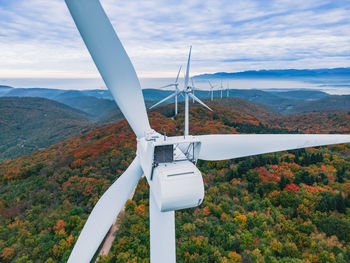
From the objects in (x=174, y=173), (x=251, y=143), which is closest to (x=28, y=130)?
(x=174, y=173)

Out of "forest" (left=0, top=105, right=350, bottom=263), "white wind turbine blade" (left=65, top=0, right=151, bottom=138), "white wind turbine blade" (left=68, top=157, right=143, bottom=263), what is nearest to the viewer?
"white wind turbine blade" (left=65, top=0, right=151, bottom=138)

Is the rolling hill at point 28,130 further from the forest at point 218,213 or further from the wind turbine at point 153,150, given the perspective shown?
the wind turbine at point 153,150

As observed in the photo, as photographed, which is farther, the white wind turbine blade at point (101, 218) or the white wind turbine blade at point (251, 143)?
the white wind turbine blade at point (251, 143)

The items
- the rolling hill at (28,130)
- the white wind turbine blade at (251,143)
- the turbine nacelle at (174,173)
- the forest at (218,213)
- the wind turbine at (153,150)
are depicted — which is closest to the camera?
the wind turbine at (153,150)

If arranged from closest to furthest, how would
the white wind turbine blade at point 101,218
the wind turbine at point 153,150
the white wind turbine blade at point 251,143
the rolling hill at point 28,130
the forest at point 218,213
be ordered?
the wind turbine at point 153,150 < the white wind turbine blade at point 101,218 < the white wind turbine blade at point 251,143 < the forest at point 218,213 < the rolling hill at point 28,130

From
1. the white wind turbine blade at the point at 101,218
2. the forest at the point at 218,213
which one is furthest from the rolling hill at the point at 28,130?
the white wind turbine blade at the point at 101,218

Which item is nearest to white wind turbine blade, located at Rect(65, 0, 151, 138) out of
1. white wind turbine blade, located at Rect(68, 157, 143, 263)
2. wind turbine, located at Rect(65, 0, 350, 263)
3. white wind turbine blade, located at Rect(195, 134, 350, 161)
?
wind turbine, located at Rect(65, 0, 350, 263)

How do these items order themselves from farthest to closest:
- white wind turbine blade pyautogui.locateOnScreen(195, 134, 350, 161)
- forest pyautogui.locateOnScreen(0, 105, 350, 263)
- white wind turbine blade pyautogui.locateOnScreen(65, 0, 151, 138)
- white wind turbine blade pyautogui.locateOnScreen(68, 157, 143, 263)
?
1. forest pyautogui.locateOnScreen(0, 105, 350, 263)
2. white wind turbine blade pyautogui.locateOnScreen(195, 134, 350, 161)
3. white wind turbine blade pyautogui.locateOnScreen(68, 157, 143, 263)
4. white wind turbine blade pyautogui.locateOnScreen(65, 0, 151, 138)

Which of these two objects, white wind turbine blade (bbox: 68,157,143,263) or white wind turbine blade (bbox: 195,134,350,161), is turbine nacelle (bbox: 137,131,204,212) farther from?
white wind turbine blade (bbox: 68,157,143,263)
